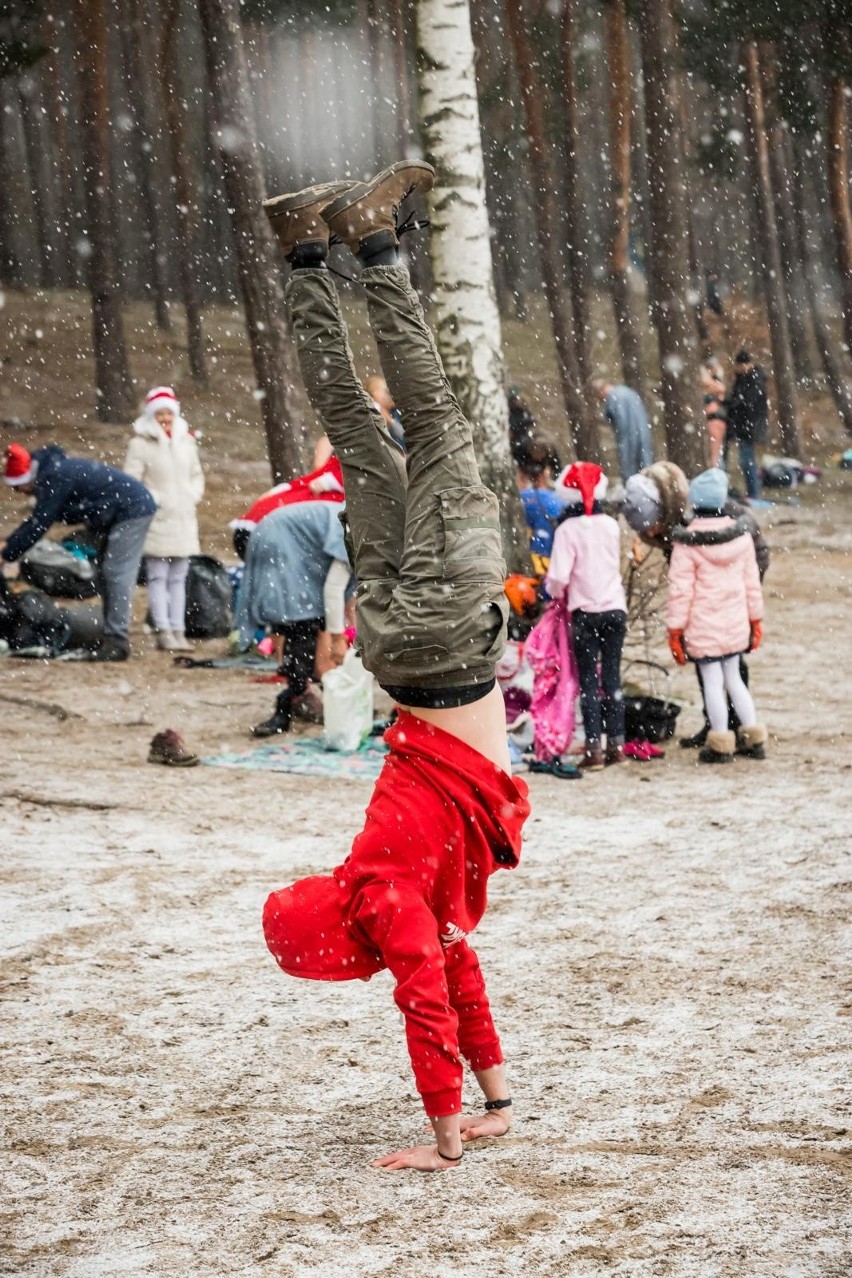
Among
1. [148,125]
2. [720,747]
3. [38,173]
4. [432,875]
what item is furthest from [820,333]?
[432,875]

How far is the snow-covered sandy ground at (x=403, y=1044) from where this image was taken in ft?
11.4

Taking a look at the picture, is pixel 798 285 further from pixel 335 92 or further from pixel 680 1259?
pixel 680 1259

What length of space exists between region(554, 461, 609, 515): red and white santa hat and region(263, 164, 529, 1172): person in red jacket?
478cm

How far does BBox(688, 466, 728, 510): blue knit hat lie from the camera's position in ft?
28.7

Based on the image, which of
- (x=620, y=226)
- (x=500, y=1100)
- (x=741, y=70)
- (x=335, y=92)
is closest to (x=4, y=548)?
(x=500, y=1100)

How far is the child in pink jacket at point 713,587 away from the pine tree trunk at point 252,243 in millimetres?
6686

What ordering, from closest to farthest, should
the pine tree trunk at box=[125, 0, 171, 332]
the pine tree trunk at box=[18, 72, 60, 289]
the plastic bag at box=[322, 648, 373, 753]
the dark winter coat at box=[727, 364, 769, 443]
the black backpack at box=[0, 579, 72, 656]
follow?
the plastic bag at box=[322, 648, 373, 753]
the black backpack at box=[0, 579, 72, 656]
the dark winter coat at box=[727, 364, 769, 443]
the pine tree trunk at box=[125, 0, 171, 332]
the pine tree trunk at box=[18, 72, 60, 289]

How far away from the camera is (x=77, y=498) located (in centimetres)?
1170

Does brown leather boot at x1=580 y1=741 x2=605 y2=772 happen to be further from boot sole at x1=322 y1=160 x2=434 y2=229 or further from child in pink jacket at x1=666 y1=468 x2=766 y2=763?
boot sole at x1=322 y1=160 x2=434 y2=229

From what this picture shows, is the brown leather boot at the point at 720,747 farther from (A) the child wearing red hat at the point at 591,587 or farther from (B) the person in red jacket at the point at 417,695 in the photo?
(B) the person in red jacket at the point at 417,695

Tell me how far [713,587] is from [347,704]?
2.29m

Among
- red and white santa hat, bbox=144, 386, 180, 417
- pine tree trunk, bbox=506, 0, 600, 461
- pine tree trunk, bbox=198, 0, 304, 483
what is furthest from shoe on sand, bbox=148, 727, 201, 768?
pine tree trunk, bbox=506, 0, 600, 461

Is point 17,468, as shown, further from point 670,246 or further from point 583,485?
point 670,246

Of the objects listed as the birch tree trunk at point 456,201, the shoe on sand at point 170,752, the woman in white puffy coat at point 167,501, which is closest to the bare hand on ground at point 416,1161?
the shoe on sand at point 170,752
